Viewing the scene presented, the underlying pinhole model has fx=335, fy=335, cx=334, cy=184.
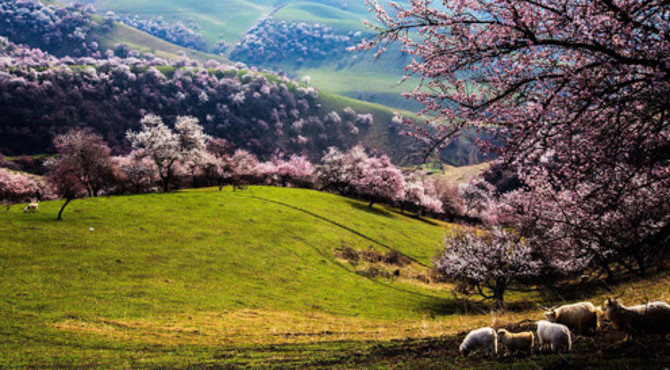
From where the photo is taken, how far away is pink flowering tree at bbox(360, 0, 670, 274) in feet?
21.3

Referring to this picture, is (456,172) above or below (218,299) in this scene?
above

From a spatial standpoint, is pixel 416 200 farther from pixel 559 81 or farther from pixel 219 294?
pixel 559 81

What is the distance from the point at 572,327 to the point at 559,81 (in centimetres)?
575

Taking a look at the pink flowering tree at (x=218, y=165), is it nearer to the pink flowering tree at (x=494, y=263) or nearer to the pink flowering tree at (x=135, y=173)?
the pink flowering tree at (x=135, y=173)

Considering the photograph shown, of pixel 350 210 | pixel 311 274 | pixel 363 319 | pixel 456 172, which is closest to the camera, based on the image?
pixel 363 319

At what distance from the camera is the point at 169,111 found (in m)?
180

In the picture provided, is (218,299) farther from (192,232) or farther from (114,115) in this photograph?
(114,115)

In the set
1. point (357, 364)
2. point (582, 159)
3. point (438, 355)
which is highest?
point (582, 159)

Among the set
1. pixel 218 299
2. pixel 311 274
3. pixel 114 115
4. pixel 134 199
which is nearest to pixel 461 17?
pixel 218 299

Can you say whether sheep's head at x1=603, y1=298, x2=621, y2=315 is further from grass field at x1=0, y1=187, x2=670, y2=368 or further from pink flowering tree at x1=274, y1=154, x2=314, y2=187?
pink flowering tree at x1=274, y1=154, x2=314, y2=187

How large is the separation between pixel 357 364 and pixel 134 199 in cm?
4369

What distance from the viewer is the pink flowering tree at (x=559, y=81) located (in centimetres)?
648

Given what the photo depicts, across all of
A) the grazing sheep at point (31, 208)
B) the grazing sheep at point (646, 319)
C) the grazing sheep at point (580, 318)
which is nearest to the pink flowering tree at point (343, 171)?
the grazing sheep at point (31, 208)

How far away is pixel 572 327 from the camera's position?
8008 mm
